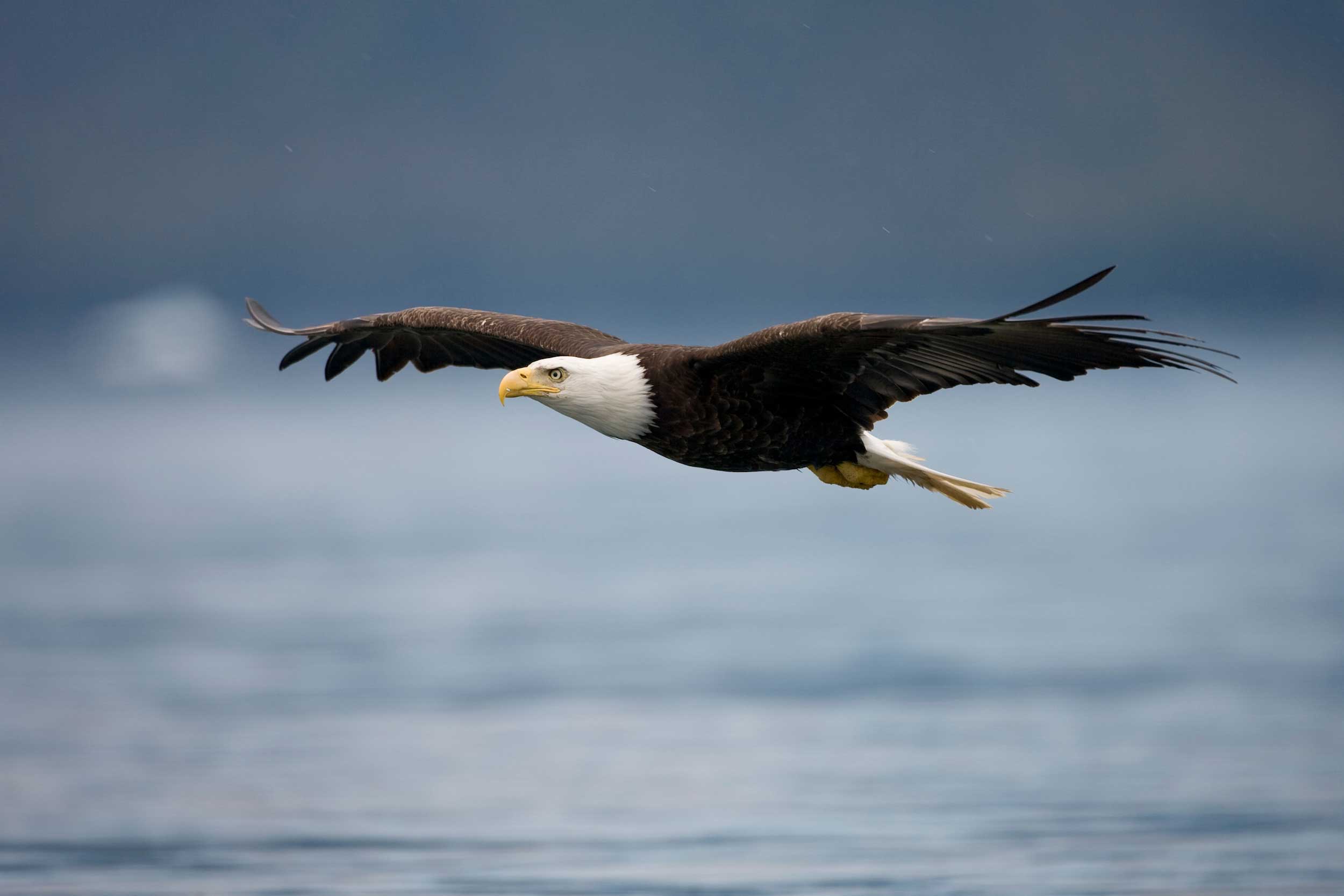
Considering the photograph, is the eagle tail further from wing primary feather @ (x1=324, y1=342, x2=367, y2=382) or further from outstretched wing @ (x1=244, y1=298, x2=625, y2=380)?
wing primary feather @ (x1=324, y1=342, x2=367, y2=382)

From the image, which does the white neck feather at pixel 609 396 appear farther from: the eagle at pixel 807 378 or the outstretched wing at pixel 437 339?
the outstretched wing at pixel 437 339

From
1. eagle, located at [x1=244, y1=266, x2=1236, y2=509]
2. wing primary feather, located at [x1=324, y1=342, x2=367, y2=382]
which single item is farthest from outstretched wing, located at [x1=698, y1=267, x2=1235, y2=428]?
wing primary feather, located at [x1=324, y1=342, x2=367, y2=382]

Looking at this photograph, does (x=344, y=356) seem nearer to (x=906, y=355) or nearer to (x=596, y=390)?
(x=596, y=390)

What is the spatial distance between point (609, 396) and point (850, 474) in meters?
1.32

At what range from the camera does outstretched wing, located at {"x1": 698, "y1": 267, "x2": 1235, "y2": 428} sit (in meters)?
6.00

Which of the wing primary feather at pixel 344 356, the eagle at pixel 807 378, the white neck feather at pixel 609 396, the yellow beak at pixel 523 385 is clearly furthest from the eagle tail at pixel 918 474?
the wing primary feather at pixel 344 356

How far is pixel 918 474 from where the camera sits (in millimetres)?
7387

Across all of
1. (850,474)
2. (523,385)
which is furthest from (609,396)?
(850,474)

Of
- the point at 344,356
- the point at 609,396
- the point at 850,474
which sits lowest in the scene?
the point at 850,474

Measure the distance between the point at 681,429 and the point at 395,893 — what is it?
6057 millimetres

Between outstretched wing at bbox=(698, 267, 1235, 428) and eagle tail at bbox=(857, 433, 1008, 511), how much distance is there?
1.08ft

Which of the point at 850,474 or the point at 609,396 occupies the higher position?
the point at 609,396

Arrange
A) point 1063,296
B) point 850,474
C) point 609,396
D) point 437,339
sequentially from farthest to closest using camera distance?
1. point 437,339
2. point 850,474
3. point 609,396
4. point 1063,296

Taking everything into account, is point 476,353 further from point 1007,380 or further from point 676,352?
point 1007,380
